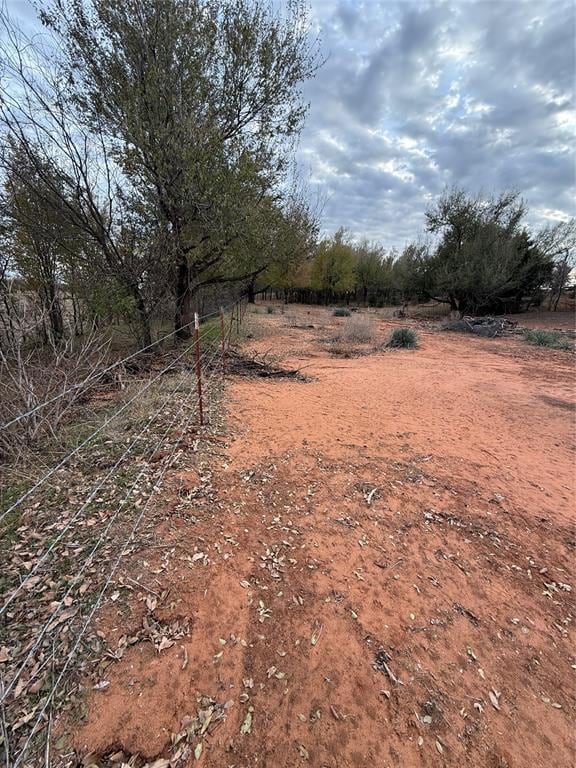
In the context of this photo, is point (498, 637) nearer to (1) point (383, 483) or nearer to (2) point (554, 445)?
(1) point (383, 483)

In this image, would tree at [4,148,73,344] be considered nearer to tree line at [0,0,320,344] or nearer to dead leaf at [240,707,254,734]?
tree line at [0,0,320,344]

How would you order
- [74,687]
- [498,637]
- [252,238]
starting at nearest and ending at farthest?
1. [74,687]
2. [498,637]
3. [252,238]

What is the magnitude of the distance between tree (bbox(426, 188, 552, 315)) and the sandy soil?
19084 millimetres

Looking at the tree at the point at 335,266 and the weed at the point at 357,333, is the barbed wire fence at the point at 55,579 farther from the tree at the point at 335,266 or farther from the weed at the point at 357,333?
the tree at the point at 335,266

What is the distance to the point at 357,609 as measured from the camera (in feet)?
6.48

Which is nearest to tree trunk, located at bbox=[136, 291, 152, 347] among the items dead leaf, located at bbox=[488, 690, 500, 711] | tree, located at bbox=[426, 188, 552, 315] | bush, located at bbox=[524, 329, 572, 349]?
dead leaf, located at bbox=[488, 690, 500, 711]

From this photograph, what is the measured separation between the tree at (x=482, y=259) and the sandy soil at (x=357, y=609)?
62.6 feet

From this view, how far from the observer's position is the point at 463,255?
20.6 metres

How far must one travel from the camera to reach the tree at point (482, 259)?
19750mm

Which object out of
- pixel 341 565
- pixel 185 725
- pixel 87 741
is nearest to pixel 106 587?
pixel 87 741

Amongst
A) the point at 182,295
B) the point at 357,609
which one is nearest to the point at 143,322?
the point at 182,295

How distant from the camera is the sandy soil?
140 centimetres

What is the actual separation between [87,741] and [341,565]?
5.09ft

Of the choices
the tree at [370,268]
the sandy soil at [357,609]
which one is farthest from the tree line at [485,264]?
the sandy soil at [357,609]
